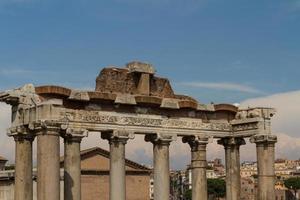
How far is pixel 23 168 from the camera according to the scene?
A: 2073cm

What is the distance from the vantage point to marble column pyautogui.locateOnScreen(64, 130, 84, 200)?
2175 centimetres

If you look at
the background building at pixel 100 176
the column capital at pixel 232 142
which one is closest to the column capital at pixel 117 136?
the column capital at pixel 232 142

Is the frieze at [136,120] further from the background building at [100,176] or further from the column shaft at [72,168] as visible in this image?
the background building at [100,176]

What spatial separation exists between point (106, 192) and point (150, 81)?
33.4 m

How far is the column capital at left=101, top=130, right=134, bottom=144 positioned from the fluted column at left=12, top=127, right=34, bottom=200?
3231 millimetres

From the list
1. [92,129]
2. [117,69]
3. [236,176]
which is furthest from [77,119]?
[236,176]

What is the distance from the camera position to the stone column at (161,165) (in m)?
24.0

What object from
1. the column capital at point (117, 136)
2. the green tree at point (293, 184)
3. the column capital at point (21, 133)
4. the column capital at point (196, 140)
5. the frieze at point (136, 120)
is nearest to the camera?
the column capital at point (21, 133)

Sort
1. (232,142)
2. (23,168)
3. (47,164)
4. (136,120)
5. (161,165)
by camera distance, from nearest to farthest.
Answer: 1. (47,164)
2. (23,168)
3. (136,120)
4. (161,165)
5. (232,142)

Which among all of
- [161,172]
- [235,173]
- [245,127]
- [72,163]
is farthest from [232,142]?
[72,163]

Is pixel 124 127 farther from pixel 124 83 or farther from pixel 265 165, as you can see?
pixel 265 165

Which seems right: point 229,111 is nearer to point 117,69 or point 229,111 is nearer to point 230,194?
point 230,194

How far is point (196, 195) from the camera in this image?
25359 millimetres

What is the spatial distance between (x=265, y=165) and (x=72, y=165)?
26.6 feet
